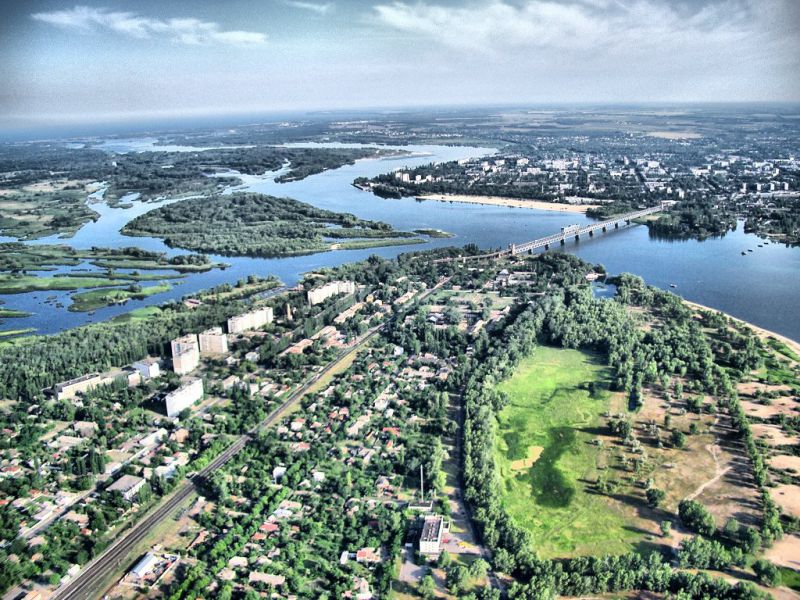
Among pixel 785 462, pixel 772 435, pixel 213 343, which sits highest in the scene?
Result: pixel 213 343

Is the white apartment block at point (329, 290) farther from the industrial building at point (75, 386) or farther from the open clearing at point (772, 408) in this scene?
the open clearing at point (772, 408)

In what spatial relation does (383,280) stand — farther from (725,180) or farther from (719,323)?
(725,180)

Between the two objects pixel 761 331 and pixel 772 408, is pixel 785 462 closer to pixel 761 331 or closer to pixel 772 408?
pixel 772 408

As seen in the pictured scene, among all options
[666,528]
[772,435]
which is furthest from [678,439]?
[666,528]

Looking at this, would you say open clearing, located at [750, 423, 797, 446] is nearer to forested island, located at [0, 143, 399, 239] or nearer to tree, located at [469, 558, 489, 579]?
tree, located at [469, 558, 489, 579]

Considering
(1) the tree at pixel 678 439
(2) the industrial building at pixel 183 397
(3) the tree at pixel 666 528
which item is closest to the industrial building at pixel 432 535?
(3) the tree at pixel 666 528

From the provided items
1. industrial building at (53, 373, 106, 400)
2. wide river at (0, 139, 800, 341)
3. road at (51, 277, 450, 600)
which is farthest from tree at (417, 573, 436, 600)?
wide river at (0, 139, 800, 341)
